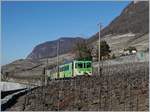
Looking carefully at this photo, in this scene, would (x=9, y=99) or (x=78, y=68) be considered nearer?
(x=9, y=99)

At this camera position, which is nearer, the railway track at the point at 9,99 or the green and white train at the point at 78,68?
the railway track at the point at 9,99

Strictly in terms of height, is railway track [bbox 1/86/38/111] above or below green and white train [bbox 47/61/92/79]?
below

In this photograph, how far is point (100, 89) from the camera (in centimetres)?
2528

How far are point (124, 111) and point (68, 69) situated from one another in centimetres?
3916

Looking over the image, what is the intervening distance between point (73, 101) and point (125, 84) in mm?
3213

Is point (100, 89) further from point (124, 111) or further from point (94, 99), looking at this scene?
point (124, 111)

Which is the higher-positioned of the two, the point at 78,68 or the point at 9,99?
the point at 78,68

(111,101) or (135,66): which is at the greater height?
(135,66)

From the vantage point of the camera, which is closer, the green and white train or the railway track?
the railway track

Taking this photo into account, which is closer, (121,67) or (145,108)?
(145,108)

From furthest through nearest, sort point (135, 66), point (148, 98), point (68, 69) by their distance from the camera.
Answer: point (68, 69), point (135, 66), point (148, 98)

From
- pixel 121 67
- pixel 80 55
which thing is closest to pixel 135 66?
pixel 121 67

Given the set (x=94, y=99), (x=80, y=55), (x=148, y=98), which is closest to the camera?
(x=148, y=98)

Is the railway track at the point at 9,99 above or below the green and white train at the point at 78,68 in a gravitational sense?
below
